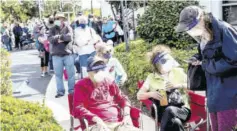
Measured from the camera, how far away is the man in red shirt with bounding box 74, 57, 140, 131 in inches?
164

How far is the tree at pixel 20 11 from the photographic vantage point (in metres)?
35.7

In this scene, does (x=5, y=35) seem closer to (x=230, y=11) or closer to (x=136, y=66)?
(x=230, y=11)

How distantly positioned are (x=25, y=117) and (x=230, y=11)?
24.9 feet

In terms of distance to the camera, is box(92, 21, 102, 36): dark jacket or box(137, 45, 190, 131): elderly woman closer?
box(137, 45, 190, 131): elderly woman

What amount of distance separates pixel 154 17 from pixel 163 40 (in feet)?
1.98

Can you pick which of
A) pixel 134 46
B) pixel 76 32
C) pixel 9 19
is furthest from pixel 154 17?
pixel 9 19

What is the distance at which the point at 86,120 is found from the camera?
13.5 ft

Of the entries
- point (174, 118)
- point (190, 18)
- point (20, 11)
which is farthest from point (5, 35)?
point (190, 18)

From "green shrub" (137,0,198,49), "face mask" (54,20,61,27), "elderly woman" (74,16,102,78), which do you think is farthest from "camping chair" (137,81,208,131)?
"green shrub" (137,0,198,49)

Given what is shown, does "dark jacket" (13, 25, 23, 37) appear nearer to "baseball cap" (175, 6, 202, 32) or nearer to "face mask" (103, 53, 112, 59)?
"face mask" (103, 53, 112, 59)

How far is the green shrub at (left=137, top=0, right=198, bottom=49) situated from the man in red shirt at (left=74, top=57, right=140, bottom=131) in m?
5.31

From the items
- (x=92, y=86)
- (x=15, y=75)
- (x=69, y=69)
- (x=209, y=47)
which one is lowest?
(x=15, y=75)

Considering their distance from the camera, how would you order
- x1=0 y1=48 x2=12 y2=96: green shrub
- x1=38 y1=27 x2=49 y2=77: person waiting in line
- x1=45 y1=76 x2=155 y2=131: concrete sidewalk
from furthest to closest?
x1=38 y1=27 x2=49 y2=77: person waiting in line → x1=0 y1=48 x2=12 y2=96: green shrub → x1=45 y1=76 x2=155 y2=131: concrete sidewalk

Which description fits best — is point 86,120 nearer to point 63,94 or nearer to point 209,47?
point 209,47
